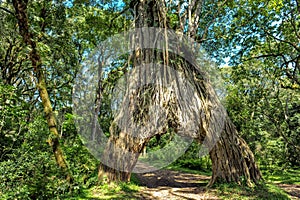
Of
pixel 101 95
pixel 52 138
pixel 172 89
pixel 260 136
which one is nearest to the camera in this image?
Result: pixel 52 138

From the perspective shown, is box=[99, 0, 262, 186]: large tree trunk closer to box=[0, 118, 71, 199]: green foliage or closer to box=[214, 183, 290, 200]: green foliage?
box=[214, 183, 290, 200]: green foliage

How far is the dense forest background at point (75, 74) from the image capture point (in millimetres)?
4652

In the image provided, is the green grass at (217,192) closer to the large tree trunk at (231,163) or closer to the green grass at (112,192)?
the green grass at (112,192)

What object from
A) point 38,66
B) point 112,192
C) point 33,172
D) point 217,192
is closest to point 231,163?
point 217,192

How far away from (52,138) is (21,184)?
3.16 ft

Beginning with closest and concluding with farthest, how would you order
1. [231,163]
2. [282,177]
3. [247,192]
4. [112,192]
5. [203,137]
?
[112,192], [247,192], [231,163], [203,137], [282,177]

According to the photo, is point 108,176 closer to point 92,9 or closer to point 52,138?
point 52,138

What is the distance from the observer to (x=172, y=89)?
7129 millimetres

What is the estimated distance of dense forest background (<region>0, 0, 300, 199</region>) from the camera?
15.3 ft

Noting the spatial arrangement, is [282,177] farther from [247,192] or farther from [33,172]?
[33,172]

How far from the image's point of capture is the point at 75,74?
9719 millimetres

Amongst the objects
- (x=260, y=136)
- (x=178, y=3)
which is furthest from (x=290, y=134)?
(x=178, y=3)

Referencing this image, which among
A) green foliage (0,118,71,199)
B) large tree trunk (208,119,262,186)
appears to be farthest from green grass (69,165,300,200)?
green foliage (0,118,71,199)

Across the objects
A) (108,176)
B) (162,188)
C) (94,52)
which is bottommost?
(162,188)
